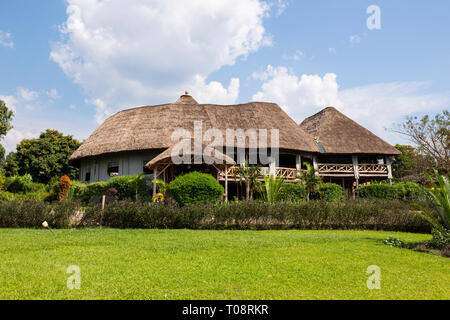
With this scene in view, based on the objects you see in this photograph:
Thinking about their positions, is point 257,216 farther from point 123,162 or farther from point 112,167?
point 112,167

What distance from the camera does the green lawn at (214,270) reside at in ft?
12.2

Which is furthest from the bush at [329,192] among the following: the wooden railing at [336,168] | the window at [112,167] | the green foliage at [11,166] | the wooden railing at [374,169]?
the green foliage at [11,166]

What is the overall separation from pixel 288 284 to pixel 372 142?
22904mm

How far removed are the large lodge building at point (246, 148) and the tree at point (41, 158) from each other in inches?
316

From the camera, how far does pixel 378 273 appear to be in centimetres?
468

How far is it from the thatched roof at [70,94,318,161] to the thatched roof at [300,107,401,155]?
158cm

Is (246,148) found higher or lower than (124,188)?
higher

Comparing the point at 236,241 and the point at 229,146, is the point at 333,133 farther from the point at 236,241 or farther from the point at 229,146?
the point at 236,241

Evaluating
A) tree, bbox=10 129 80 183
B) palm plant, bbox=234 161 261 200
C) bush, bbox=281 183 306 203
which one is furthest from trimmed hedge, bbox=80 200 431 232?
tree, bbox=10 129 80 183

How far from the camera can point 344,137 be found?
2433 cm

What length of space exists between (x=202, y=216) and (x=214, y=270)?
602 cm

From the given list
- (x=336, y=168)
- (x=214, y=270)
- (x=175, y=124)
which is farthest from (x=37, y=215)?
(x=336, y=168)

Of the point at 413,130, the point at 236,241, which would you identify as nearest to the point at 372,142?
the point at 413,130
